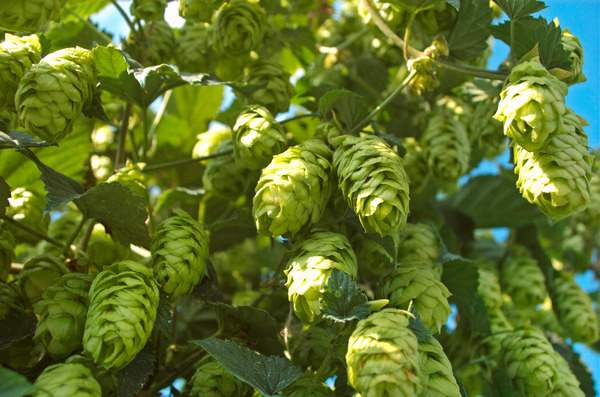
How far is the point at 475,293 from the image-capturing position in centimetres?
137

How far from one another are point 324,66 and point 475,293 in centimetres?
111

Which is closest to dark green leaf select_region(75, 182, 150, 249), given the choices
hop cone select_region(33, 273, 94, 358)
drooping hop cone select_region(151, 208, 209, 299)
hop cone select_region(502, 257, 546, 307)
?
drooping hop cone select_region(151, 208, 209, 299)

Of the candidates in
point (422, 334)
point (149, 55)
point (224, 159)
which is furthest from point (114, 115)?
point (422, 334)

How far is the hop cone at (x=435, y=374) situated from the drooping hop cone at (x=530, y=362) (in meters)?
0.44

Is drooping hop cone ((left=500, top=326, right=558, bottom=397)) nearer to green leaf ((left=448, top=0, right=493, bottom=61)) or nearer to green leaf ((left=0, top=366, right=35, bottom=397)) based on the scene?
green leaf ((left=448, top=0, right=493, bottom=61))

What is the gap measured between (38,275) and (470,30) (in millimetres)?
1180

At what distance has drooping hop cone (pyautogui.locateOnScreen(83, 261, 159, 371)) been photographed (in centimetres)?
84

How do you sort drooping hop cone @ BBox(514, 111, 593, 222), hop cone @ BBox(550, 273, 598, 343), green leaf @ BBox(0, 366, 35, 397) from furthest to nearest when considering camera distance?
hop cone @ BBox(550, 273, 598, 343)
drooping hop cone @ BBox(514, 111, 593, 222)
green leaf @ BBox(0, 366, 35, 397)

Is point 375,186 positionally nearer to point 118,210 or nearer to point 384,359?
point 384,359

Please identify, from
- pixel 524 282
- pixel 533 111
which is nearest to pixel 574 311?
pixel 524 282

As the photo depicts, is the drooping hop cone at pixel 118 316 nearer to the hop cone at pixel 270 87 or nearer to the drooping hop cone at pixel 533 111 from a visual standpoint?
the hop cone at pixel 270 87

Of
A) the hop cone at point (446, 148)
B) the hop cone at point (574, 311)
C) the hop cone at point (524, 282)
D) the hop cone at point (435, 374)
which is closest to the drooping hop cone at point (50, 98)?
the hop cone at point (435, 374)

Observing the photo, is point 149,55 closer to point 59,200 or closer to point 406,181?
point 59,200

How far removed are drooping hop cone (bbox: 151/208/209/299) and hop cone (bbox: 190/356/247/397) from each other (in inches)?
6.0
